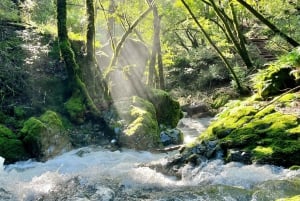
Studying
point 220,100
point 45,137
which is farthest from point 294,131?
point 220,100

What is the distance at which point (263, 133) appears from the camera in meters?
7.39

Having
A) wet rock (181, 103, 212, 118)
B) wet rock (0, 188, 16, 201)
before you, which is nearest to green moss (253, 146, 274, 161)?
wet rock (0, 188, 16, 201)

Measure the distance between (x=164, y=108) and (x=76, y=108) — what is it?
3.86 metres

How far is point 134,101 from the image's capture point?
43.8ft

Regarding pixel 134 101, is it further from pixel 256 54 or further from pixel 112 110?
pixel 256 54

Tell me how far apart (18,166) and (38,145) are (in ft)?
2.68

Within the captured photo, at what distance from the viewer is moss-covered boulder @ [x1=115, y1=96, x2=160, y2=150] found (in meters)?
11.3

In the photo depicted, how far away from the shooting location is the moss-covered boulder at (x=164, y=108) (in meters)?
14.7

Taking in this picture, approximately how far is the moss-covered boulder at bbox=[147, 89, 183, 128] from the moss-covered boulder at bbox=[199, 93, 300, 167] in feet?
18.5

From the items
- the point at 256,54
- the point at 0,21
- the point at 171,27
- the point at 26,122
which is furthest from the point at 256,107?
the point at 171,27

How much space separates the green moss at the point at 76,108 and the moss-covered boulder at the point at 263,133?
17.0 feet

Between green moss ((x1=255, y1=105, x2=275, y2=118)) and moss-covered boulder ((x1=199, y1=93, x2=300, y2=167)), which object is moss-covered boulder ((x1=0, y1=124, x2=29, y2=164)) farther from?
green moss ((x1=255, y1=105, x2=275, y2=118))

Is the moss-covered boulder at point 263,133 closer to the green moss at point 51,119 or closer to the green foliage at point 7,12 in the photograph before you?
the green moss at point 51,119

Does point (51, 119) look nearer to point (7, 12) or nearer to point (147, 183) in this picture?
point (147, 183)
